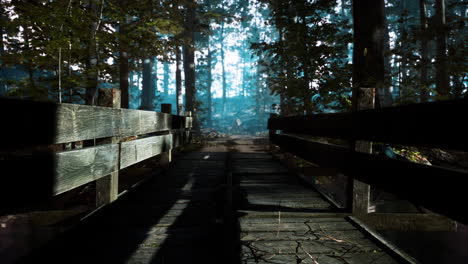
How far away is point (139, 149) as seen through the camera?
4.12 m

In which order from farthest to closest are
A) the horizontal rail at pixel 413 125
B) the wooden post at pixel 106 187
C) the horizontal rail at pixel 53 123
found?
the wooden post at pixel 106 187 < the horizontal rail at pixel 53 123 < the horizontal rail at pixel 413 125

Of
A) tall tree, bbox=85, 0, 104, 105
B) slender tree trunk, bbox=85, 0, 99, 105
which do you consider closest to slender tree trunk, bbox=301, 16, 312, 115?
tall tree, bbox=85, 0, 104, 105

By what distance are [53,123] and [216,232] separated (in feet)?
5.64

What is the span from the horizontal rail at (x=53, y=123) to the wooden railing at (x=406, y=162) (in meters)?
2.72

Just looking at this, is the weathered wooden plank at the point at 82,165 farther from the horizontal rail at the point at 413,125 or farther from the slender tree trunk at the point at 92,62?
the slender tree trunk at the point at 92,62

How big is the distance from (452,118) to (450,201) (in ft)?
1.63

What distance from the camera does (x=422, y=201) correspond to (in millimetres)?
1841

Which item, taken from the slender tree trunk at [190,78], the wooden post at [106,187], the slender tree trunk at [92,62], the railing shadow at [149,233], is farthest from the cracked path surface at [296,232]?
the slender tree trunk at [190,78]

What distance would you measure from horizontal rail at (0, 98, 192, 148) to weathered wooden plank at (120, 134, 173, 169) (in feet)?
0.90

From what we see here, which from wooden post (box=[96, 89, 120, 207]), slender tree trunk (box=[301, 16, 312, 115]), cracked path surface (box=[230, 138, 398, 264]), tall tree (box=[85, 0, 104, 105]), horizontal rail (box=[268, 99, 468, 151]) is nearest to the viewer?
horizontal rail (box=[268, 99, 468, 151])

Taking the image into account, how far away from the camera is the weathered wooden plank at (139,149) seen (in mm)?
3568

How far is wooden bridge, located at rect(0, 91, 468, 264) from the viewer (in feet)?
5.90

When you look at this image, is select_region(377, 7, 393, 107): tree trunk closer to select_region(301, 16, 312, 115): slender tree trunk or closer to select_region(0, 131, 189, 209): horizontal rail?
select_region(301, 16, 312, 115): slender tree trunk

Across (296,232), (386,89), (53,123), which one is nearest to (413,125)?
(296,232)
